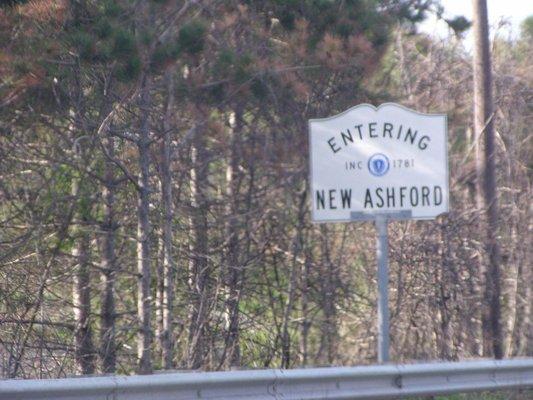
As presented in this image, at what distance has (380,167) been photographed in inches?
376

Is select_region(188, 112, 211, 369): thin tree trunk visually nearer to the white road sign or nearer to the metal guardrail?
the white road sign

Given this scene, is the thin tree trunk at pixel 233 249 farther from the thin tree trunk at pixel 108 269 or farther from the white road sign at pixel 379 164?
the white road sign at pixel 379 164

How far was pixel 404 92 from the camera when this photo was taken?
15.9 meters

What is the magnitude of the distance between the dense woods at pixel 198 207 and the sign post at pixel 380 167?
2032 mm

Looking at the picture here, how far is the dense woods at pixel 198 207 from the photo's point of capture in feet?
34.1

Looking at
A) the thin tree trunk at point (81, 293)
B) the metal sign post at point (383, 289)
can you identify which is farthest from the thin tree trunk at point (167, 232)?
the metal sign post at point (383, 289)

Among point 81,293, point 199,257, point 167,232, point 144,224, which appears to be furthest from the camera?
point 81,293

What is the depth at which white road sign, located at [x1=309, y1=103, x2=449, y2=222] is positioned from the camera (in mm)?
9445

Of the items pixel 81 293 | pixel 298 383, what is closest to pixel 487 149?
pixel 81 293

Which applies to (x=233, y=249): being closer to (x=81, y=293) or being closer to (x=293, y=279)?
(x=293, y=279)

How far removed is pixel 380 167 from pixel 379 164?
0.10 ft

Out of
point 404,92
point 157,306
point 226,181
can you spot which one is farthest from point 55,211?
point 404,92

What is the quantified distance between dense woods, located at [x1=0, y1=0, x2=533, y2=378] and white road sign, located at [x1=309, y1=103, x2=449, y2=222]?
2016mm

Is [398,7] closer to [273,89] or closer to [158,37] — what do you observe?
[273,89]
